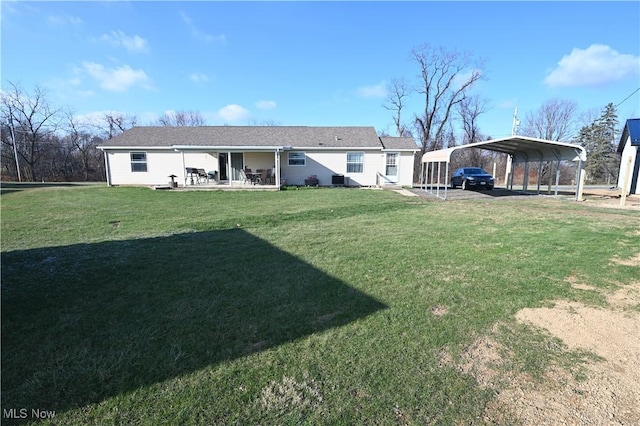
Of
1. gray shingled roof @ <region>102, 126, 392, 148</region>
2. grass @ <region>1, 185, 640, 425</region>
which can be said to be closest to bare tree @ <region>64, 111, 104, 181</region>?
gray shingled roof @ <region>102, 126, 392, 148</region>

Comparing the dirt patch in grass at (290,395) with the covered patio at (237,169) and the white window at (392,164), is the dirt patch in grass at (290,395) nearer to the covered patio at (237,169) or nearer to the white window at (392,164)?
the covered patio at (237,169)

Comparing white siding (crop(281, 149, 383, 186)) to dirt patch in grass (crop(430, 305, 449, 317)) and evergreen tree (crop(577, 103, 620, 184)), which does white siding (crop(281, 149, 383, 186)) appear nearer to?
dirt patch in grass (crop(430, 305, 449, 317))

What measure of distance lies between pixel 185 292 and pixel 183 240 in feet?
9.17

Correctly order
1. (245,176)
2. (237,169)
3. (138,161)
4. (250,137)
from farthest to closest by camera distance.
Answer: (250,137) < (237,169) < (138,161) < (245,176)

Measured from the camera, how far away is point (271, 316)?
327cm

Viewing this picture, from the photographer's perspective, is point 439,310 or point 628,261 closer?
point 439,310

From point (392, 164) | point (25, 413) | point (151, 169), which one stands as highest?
point (392, 164)

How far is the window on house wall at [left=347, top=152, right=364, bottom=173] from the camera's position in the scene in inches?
827

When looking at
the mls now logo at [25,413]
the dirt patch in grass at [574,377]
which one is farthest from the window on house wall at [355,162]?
the mls now logo at [25,413]

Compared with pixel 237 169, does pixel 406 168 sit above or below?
above

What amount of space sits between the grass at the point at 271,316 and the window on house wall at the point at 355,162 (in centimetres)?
1417

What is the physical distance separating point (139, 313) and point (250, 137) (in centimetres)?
2042

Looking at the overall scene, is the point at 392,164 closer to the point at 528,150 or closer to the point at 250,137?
the point at 528,150

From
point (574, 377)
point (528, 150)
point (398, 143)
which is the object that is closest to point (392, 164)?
point (398, 143)
